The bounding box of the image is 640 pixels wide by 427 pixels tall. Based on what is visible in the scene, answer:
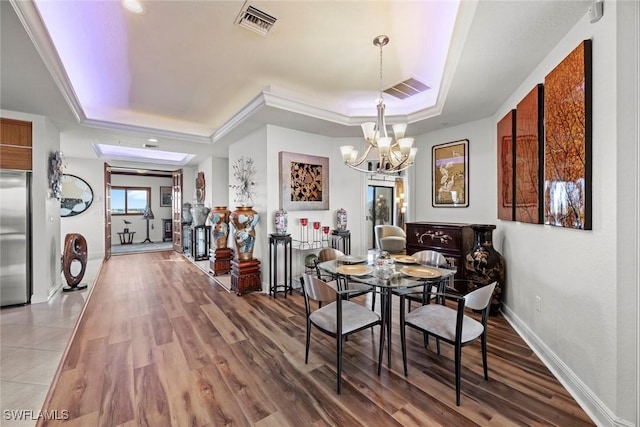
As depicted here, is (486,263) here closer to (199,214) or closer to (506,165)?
(506,165)

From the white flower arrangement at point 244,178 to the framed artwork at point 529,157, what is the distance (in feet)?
11.9

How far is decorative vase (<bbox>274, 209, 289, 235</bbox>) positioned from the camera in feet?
13.3

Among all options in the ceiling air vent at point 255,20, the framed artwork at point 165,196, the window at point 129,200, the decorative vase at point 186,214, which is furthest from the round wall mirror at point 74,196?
the ceiling air vent at point 255,20

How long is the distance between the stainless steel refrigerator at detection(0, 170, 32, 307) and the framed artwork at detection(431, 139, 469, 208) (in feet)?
19.4

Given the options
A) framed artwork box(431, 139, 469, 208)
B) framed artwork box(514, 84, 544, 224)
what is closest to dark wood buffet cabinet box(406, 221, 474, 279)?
framed artwork box(431, 139, 469, 208)

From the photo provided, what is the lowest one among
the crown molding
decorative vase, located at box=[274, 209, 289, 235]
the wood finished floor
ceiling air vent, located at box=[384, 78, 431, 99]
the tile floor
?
the wood finished floor

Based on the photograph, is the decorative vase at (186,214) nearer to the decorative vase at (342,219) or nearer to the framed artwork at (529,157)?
the decorative vase at (342,219)

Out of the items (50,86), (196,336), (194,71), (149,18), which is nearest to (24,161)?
(50,86)

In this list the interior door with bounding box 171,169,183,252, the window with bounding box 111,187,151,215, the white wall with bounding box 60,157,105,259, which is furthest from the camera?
the window with bounding box 111,187,151,215

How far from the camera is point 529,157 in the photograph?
2.56m

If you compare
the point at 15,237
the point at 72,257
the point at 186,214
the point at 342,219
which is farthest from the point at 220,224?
the point at 186,214

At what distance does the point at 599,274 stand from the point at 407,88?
9.37 feet

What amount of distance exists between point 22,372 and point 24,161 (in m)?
2.87

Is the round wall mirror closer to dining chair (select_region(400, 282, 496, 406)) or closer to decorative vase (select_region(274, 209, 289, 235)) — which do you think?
decorative vase (select_region(274, 209, 289, 235))
